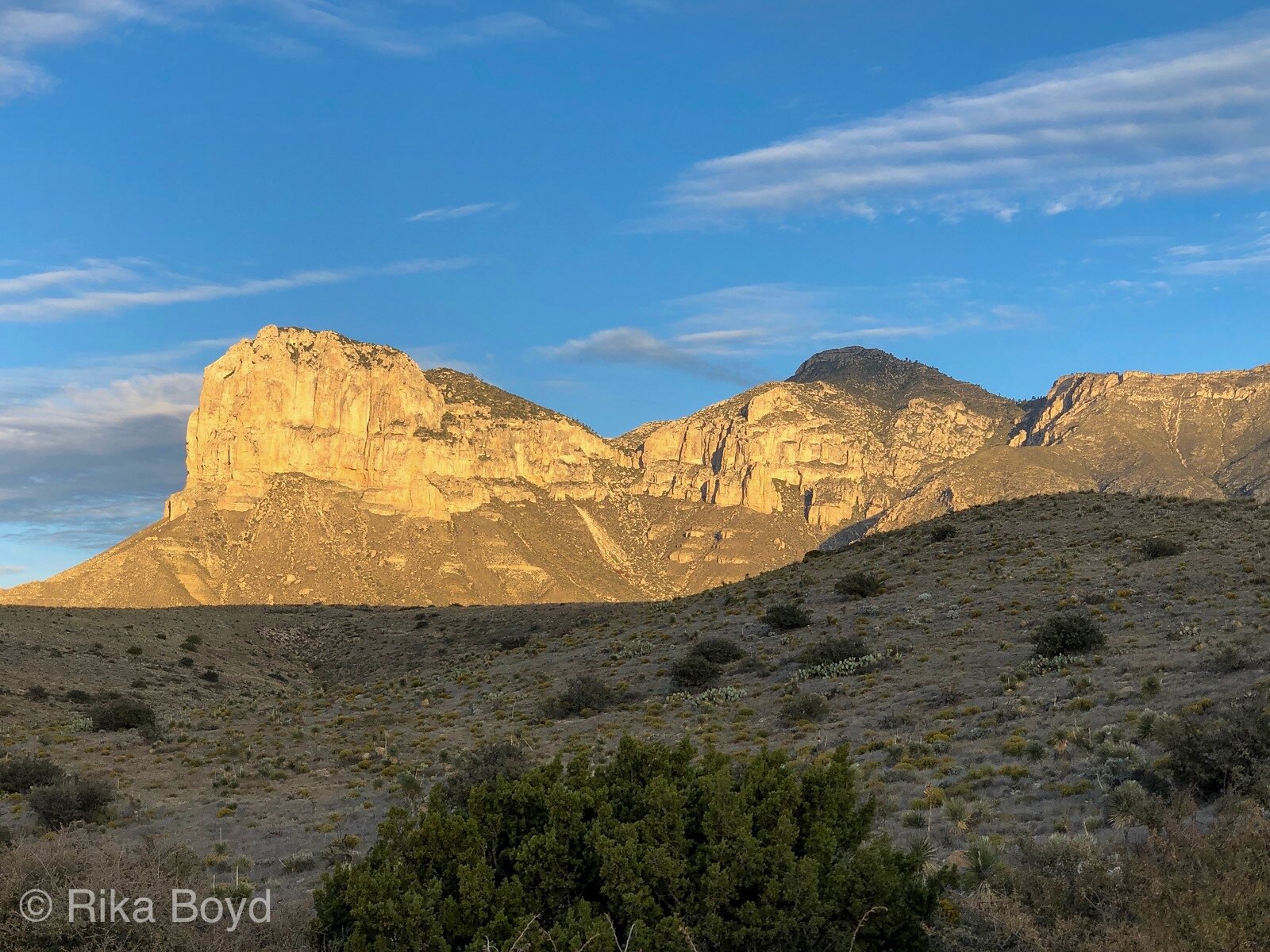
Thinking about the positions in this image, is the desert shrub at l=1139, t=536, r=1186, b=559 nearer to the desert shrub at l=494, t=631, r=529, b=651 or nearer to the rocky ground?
the rocky ground

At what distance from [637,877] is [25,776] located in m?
19.2

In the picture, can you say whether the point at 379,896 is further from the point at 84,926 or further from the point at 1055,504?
the point at 1055,504

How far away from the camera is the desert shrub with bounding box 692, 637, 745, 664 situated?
28156mm

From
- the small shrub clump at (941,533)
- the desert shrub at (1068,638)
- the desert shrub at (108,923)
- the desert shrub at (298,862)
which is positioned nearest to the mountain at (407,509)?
the small shrub clump at (941,533)

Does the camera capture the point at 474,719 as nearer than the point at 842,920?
No

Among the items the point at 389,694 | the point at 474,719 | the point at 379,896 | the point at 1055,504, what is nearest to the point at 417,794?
the point at 474,719

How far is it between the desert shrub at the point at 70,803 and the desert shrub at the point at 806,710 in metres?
14.4

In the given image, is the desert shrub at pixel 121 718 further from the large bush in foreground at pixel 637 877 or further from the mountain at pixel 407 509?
the mountain at pixel 407 509

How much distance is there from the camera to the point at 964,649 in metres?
23.3

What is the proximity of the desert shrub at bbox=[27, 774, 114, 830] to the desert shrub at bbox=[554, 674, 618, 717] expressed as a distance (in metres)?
11.9

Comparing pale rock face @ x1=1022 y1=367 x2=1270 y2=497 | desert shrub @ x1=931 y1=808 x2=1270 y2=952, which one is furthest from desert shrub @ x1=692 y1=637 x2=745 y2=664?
pale rock face @ x1=1022 y1=367 x2=1270 y2=497

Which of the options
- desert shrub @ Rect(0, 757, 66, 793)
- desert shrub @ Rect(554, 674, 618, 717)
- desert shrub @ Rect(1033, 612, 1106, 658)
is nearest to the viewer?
desert shrub @ Rect(0, 757, 66, 793)

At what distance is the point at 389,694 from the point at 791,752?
73.2 ft

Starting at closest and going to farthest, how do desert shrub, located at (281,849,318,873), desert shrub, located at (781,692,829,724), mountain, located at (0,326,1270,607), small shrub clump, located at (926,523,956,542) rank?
desert shrub, located at (281,849,318,873) → desert shrub, located at (781,692,829,724) → small shrub clump, located at (926,523,956,542) → mountain, located at (0,326,1270,607)
